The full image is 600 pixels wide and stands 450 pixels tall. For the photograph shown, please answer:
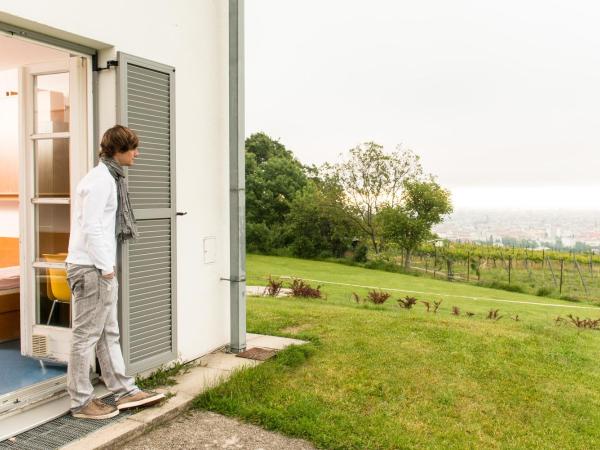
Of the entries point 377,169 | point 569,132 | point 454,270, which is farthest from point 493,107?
point 454,270

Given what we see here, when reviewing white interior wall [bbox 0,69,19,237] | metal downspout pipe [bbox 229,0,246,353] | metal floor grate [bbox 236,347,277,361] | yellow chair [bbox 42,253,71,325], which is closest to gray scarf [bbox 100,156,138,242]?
yellow chair [bbox 42,253,71,325]

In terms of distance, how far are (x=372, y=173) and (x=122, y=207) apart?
35274 mm

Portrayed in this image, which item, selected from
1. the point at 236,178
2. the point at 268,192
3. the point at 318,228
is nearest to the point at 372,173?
the point at 318,228

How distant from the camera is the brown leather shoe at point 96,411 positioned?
11.1ft

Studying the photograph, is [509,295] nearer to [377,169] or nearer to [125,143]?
[377,169]

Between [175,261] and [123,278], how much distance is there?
19.7 inches

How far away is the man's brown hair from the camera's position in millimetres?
3402

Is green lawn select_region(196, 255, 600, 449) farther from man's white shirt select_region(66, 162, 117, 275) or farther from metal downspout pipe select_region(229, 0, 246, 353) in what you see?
man's white shirt select_region(66, 162, 117, 275)

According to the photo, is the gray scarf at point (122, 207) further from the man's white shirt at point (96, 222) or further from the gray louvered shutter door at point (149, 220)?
the gray louvered shutter door at point (149, 220)

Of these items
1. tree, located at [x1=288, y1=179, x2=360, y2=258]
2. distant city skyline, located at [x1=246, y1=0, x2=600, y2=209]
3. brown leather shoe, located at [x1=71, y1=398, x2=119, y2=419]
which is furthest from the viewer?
distant city skyline, located at [x1=246, y1=0, x2=600, y2=209]

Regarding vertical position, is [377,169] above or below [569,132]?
below

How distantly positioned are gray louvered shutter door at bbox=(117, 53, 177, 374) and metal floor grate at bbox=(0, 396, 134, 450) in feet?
1.89

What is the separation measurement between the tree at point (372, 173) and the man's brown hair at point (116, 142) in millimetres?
32984

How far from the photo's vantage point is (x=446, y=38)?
48594mm
